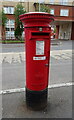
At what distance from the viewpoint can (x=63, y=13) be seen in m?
29.1

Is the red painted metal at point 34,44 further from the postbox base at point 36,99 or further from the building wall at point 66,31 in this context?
the building wall at point 66,31

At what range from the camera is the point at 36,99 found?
265 centimetres

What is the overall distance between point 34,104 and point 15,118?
48 centimetres

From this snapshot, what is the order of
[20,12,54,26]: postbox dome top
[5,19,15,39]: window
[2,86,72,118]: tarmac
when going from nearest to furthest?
[20,12,54,26]: postbox dome top
[2,86,72,118]: tarmac
[5,19,15,39]: window

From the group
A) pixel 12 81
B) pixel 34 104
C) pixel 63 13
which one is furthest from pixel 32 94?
pixel 63 13

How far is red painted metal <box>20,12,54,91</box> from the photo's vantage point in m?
2.29

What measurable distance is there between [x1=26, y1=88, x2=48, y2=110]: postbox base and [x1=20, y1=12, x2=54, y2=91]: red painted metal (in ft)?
0.29

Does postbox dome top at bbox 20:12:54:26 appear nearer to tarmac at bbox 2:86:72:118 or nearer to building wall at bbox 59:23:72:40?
tarmac at bbox 2:86:72:118

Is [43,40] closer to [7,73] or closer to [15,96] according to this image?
[15,96]

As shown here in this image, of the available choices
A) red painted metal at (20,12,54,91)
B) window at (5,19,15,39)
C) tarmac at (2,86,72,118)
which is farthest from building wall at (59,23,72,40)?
red painted metal at (20,12,54,91)

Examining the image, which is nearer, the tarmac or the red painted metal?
the red painted metal

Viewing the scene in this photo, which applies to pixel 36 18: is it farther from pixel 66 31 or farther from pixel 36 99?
pixel 66 31

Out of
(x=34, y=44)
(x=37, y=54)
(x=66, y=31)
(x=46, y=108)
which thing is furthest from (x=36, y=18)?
(x=66, y=31)

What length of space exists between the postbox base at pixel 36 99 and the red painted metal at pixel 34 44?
9 centimetres
